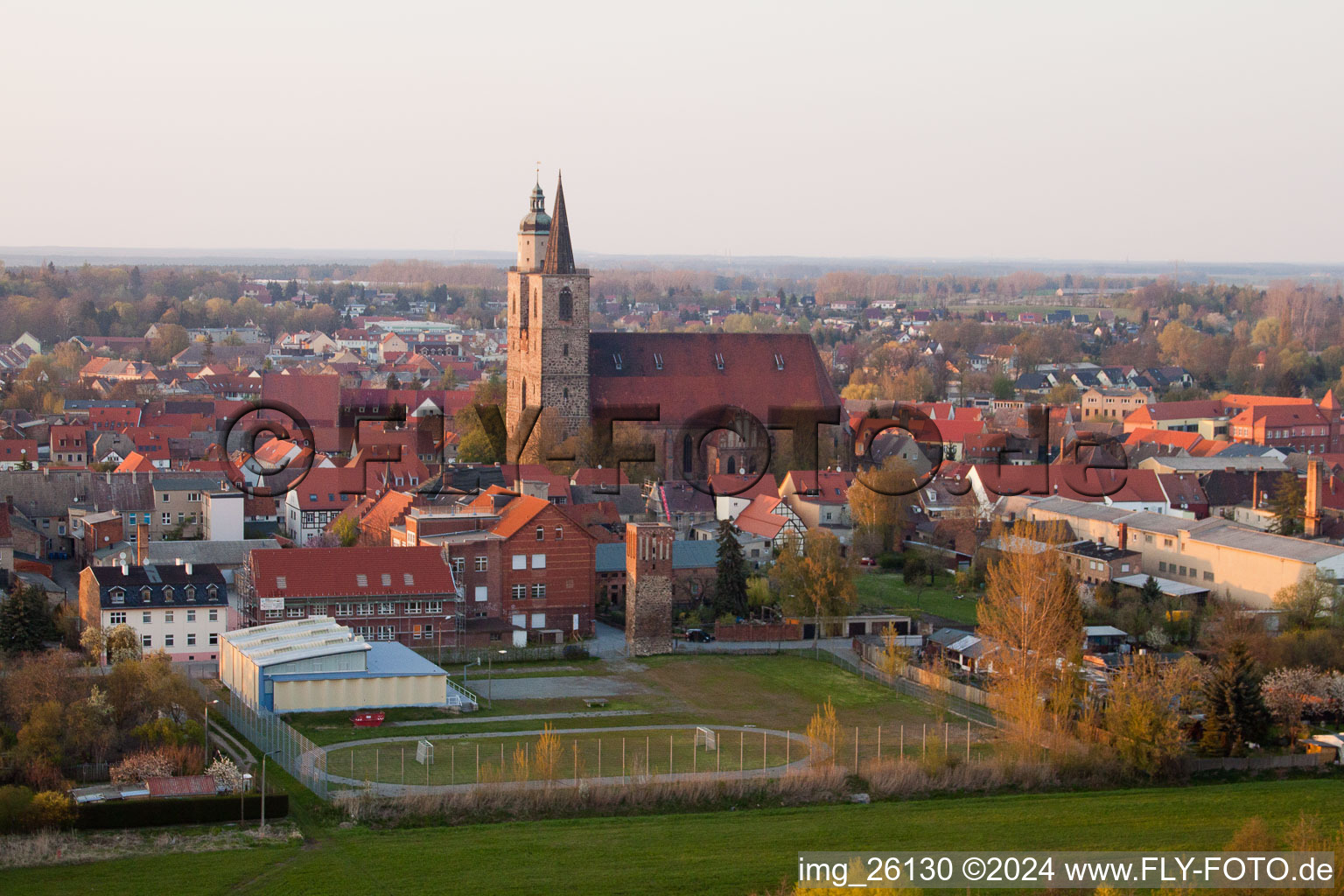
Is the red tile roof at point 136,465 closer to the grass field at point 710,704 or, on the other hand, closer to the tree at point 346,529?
the tree at point 346,529

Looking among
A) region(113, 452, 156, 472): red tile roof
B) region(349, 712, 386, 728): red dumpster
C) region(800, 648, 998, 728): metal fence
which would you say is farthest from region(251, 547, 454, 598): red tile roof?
region(113, 452, 156, 472): red tile roof

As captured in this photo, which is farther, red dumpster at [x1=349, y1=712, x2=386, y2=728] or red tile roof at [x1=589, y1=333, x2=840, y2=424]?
red tile roof at [x1=589, y1=333, x2=840, y2=424]

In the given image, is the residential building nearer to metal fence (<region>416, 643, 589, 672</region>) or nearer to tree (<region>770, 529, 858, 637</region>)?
metal fence (<region>416, 643, 589, 672</region>)

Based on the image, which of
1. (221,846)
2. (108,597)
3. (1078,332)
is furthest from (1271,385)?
(221,846)

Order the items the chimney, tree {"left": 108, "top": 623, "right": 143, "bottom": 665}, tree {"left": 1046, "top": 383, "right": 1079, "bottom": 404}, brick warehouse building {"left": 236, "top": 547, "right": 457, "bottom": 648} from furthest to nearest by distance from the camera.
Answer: tree {"left": 1046, "top": 383, "right": 1079, "bottom": 404} < the chimney < brick warehouse building {"left": 236, "top": 547, "right": 457, "bottom": 648} < tree {"left": 108, "top": 623, "right": 143, "bottom": 665}

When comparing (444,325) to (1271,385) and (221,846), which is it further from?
(221,846)

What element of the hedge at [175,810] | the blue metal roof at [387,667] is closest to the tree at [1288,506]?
the blue metal roof at [387,667]

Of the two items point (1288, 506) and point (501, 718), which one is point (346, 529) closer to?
point (501, 718)

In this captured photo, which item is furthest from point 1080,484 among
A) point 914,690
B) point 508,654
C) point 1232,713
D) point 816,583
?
point 508,654
